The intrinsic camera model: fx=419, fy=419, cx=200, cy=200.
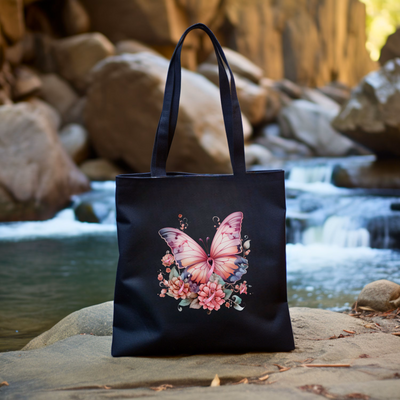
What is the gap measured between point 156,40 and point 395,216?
28.5 ft

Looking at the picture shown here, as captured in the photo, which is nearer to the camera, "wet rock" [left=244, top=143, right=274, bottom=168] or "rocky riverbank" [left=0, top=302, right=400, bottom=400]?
"rocky riverbank" [left=0, top=302, right=400, bottom=400]

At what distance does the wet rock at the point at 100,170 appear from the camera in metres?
8.45

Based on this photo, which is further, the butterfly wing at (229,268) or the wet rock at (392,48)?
the wet rock at (392,48)

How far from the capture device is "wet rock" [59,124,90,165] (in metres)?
8.55

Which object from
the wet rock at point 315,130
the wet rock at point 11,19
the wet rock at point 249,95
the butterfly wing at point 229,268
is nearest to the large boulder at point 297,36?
the wet rock at point 249,95

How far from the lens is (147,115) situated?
746cm

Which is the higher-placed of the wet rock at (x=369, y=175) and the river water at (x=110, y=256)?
the wet rock at (x=369, y=175)

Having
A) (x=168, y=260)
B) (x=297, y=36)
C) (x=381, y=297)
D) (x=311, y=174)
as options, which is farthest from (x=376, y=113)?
(x=297, y=36)

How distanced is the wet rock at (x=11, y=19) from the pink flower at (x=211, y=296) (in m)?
7.88

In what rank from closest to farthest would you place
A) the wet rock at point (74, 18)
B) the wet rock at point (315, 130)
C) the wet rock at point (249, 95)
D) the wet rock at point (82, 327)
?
the wet rock at point (82, 327) < the wet rock at point (74, 18) < the wet rock at point (315, 130) < the wet rock at point (249, 95)

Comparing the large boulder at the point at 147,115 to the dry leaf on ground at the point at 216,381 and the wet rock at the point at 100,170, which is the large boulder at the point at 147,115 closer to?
the wet rock at the point at 100,170

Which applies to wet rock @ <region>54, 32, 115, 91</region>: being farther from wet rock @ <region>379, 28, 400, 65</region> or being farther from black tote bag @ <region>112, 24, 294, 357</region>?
black tote bag @ <region>112, 24, 294, 357</region>

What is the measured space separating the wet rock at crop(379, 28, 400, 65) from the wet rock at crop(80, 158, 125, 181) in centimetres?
822

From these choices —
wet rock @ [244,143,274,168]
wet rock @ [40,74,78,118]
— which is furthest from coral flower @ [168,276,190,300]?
wet rock @ [40,74,78,118]
